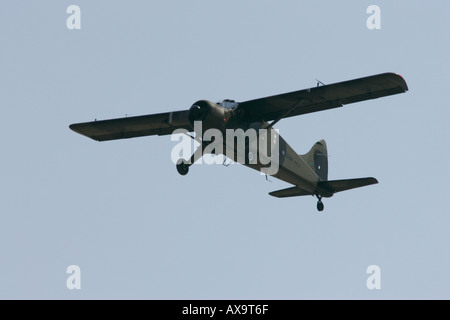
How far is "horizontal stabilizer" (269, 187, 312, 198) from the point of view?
79.8 feet

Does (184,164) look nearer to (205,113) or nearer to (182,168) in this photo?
(182,168)

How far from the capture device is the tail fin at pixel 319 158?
25.0 meters

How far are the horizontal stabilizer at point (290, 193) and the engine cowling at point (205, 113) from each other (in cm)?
591

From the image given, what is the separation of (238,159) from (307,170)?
161 inches

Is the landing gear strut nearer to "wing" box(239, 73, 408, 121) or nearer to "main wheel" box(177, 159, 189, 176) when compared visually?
"main wheel" box(177, 159, 189, 176)

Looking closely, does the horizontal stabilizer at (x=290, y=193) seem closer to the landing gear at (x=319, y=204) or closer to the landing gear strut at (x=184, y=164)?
the landing gear at (x=319, y=204)

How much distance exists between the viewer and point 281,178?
22656 millimetres

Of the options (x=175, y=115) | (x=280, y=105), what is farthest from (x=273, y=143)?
(x=175, y=115)

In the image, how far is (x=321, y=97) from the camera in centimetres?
2042

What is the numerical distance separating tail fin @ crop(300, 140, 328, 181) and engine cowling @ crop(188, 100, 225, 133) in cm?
594

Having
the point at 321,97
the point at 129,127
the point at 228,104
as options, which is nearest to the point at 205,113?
the point at 228,104

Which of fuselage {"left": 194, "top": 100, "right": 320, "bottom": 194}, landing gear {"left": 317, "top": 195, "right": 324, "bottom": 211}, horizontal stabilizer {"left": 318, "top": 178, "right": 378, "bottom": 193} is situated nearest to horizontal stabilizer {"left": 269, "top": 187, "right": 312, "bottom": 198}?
landing gear {"left": 317, "top": 195, "right": 324, "bottom": 211}

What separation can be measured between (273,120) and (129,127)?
4.44 metres

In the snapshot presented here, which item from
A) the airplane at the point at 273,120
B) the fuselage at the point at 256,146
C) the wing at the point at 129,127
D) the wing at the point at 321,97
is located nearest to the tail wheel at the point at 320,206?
the airplane at the point at 273,120
